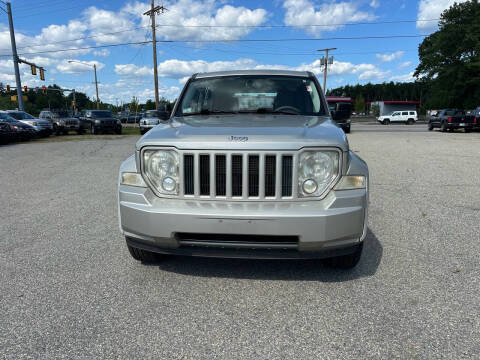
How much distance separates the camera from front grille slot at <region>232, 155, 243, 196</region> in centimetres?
271

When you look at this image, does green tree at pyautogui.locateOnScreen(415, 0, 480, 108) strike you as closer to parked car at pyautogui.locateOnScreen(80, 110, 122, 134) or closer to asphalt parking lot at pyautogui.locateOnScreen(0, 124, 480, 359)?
parked car at pyautogui.locateOnScreen(80, 110, 122, 134)

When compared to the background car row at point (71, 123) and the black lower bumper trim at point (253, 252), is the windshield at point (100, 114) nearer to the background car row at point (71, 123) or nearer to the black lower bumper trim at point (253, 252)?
the background car row at point (71, 123)

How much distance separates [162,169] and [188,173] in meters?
0.23

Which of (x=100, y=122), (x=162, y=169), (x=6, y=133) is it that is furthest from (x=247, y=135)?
(x=100, y=122)

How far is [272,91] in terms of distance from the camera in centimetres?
409

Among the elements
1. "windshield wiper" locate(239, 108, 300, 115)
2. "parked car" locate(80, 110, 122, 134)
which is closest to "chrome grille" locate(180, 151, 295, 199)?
"windshield wiper" locate(239, 108, 300, 115)

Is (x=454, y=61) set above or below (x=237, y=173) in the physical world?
above

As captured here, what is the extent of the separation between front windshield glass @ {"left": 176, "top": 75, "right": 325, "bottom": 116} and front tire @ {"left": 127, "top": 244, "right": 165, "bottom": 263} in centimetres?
163

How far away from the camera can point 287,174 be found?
2.71 metres

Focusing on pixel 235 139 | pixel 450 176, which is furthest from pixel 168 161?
pixel 450 176

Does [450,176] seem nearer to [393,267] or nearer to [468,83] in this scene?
[393,267]

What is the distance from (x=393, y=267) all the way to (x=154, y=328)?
218 centimetres

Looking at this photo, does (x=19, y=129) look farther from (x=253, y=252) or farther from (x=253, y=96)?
(x=253, y=252)

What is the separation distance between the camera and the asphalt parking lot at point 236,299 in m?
2.21
